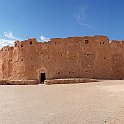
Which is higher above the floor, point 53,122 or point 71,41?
point 71,41

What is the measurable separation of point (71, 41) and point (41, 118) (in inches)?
826

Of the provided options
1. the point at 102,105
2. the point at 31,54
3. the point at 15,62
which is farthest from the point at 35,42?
the point at 102,105

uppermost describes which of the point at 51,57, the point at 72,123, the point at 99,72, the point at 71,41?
the point at 71,41

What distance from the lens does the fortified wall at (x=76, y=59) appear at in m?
26.8

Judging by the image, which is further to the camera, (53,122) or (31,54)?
(31,54)

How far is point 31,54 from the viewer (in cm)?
2917

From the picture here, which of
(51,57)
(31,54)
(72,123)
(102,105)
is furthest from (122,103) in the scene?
(31,54)

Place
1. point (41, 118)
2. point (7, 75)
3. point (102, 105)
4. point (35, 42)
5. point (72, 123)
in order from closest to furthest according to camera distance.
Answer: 1. point (72, 123)
2. point (41, 118)
3. point (102, 105)
4. point (35, 42)
5. point (7, 75)

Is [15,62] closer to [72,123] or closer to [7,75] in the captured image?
[7,75]

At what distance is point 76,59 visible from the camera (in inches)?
1066

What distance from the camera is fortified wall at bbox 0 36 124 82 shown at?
2677 centimetres

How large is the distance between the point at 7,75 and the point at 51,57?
7.95 metres

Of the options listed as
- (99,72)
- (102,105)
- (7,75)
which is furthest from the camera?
(7,75)

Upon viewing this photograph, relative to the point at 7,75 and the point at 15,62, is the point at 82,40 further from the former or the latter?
the point at 7,75
